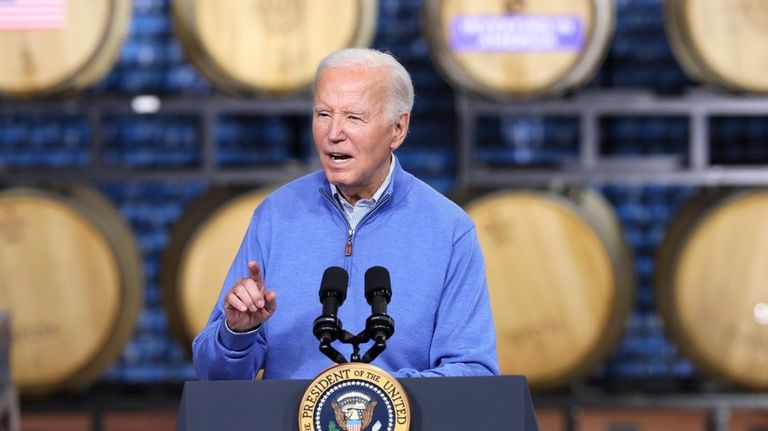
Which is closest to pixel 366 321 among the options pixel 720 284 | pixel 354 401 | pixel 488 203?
pixel 354 401

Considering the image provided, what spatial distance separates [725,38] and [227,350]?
8.44ft

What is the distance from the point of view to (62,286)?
166 inches

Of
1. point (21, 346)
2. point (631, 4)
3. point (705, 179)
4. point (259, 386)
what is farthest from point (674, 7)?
point (259, 386)

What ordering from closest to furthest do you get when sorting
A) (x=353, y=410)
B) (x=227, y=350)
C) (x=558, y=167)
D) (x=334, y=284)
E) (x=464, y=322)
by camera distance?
(x=353, y=410), (x=334, y=284), (x=227, y=350), (x=464, y=322), (x=558, y=167)

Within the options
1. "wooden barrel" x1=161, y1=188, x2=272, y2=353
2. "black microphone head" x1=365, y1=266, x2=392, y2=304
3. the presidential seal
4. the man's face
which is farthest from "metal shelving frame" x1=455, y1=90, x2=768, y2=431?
the presidential seal

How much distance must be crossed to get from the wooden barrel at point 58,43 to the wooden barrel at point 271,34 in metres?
0.24

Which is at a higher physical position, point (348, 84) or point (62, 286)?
point (348, 84)

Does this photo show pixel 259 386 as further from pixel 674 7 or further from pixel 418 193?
pixel 674 7

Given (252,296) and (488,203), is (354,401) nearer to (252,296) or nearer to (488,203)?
(252,296)

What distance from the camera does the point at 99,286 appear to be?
420cm

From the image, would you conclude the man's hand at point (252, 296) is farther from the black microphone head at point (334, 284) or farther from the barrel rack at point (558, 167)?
the barrel rack at point (558, 167)

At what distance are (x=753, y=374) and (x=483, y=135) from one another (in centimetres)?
144

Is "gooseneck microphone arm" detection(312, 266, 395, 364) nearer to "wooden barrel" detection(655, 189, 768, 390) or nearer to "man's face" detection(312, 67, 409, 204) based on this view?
"man's face" detection(312, 67, 409, 204)

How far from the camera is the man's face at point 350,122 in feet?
7.02
